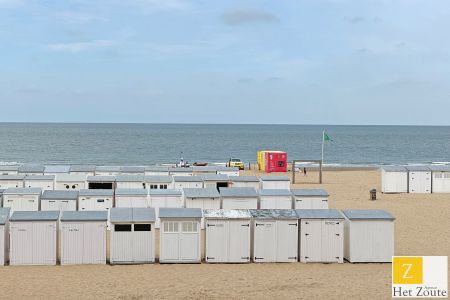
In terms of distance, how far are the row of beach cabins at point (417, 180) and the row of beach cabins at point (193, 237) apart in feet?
77.0

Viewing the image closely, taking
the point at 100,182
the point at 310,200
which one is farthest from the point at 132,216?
the point at 100,182

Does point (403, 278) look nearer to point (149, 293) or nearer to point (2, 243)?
point (149, 293)

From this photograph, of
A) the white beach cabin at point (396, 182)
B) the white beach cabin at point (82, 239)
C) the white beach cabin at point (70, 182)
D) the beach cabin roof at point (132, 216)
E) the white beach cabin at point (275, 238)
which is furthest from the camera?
the white beach cabin at point (396, 182)

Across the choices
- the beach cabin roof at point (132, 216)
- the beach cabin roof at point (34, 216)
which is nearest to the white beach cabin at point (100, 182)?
the beach cabin roof at point (132, 216)

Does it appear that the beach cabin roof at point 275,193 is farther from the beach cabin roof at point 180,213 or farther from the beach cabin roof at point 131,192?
the beach cabin roof at point 180,213

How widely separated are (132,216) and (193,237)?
2.23 metres

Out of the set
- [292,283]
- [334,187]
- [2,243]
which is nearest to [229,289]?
[292,283]

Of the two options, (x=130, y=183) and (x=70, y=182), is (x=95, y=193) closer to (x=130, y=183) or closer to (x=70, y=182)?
(x=130, y=183)

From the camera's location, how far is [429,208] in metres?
38.3

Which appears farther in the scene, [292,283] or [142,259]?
[142,259]

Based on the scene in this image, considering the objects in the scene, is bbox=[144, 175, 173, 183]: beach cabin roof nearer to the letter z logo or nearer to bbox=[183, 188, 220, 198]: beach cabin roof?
bbox=[183, 188, 220, 198]: beach cabin roof

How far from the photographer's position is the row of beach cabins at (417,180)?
46.4 metres

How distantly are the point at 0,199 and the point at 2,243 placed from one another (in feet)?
24.6

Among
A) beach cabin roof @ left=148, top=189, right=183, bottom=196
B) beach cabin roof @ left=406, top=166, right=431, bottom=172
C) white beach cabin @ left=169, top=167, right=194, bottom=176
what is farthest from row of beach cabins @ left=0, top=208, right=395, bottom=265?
beach cabin roof @ left=406, top=166, right=431, bottom=172
